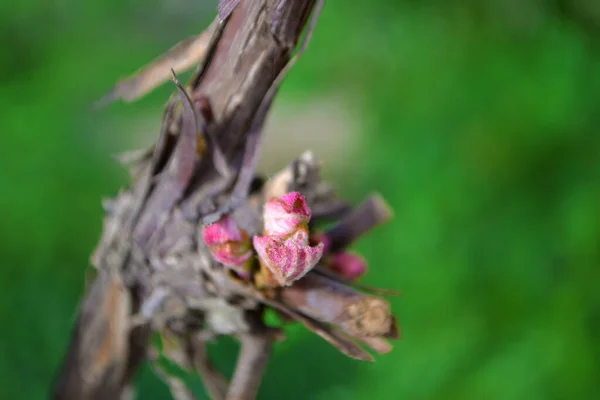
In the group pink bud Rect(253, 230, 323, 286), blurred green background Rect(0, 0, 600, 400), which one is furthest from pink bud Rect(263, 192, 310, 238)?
blurred green background Rect(0, 0, 600, 400)

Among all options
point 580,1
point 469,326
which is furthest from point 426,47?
point 469,326

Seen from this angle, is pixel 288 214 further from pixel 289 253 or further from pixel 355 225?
pixel 355 225

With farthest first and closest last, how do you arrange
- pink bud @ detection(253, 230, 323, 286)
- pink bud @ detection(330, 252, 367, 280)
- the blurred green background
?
the blurred green background → pink bud @ detection(330, 252, 367, 280) → pink bud @ detection(253, 230, 323, 286)

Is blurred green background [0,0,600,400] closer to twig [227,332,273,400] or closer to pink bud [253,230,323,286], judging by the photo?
twig [227,332,273,400]

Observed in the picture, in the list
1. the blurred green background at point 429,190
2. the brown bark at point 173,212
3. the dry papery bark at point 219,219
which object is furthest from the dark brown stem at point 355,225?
the blurred green background at point 429,190

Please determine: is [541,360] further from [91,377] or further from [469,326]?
[91,377]

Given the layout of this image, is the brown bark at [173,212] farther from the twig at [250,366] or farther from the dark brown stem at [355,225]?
the dark brown stem at [355,225]

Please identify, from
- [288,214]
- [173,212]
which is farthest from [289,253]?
[173,212]
